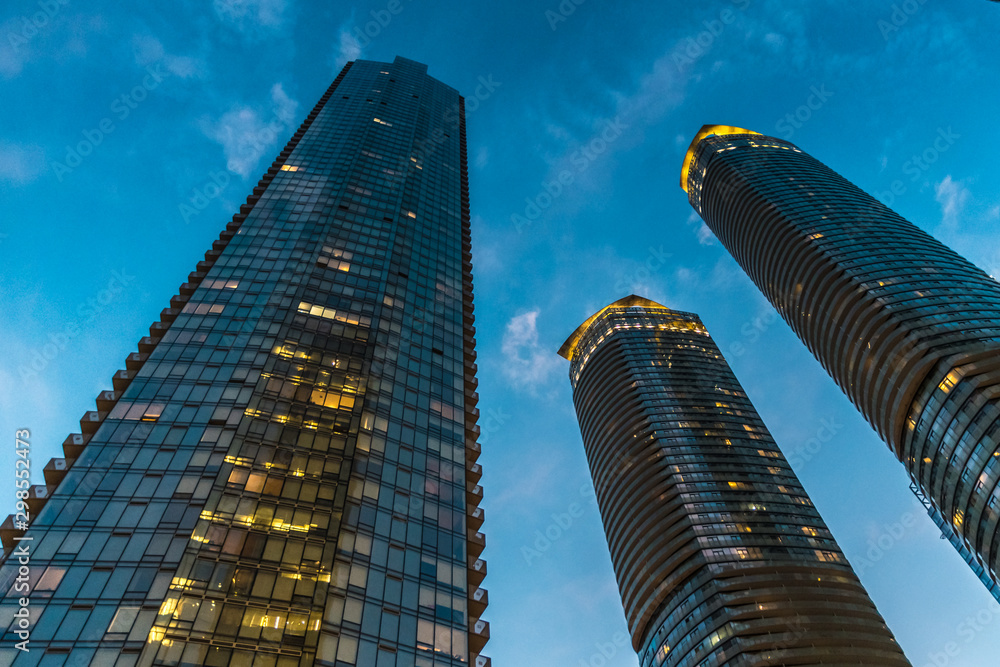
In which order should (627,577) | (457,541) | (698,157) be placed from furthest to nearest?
(698,157), (627,577), (457,541)

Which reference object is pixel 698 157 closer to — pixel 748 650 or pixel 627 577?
pixel 627 577

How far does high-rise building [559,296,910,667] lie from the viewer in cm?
10212

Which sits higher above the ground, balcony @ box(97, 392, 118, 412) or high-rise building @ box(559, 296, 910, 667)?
high-rise building @ box(559, 296, 910, 667)

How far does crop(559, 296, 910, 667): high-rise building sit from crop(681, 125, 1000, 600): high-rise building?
23.5 m

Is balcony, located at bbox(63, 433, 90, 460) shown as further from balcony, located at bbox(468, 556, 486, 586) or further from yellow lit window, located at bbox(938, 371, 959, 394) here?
yellow lit window, located at bbox(938, 371, 959, 394)

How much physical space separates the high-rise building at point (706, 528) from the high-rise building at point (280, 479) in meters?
74.2

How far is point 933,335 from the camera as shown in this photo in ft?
340

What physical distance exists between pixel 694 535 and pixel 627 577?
2069 cm

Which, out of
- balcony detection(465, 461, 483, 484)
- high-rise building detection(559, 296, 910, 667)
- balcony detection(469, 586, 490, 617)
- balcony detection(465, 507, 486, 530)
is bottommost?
balcony detection(469, 586, 490, 617)

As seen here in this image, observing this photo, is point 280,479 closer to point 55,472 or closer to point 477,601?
point 55,472

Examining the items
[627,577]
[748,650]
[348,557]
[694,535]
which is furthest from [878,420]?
[348,557]

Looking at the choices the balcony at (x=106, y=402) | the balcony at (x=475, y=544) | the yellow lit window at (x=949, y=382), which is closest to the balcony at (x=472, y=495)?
the balcony at (x=475, y=544)

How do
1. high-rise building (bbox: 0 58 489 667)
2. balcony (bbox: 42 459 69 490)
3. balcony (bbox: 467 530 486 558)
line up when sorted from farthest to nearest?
balcony (bbox: 467 530 486 558)
balcony (bbox: 42 459 69 490)
high-rise building (bbox: 0 58 489 667)

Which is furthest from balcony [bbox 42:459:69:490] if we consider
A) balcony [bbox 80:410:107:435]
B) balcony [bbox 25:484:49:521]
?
balcony [bbox 80:410:107:435]
